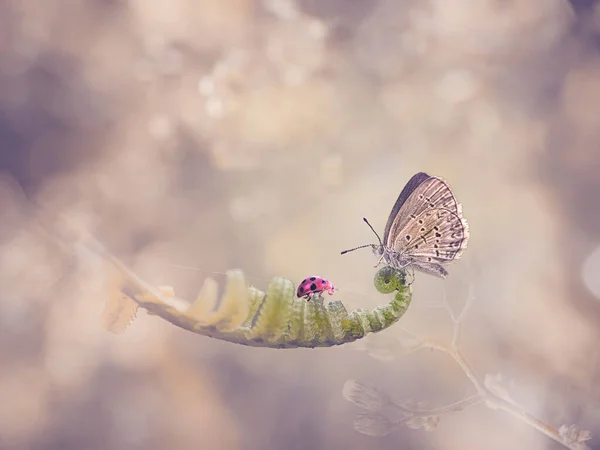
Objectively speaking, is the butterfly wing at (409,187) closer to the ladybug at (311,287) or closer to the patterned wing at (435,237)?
the patterned wing at (435,237)

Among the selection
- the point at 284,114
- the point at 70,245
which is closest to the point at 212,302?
the point at 70,245

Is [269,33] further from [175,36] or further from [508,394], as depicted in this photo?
[508,394]

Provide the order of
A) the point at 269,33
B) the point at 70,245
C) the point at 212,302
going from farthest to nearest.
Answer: the point at 269,33
the point at 70,245
the point at 212,302

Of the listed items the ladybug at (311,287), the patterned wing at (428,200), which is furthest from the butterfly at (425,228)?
the ladybug at (311,287)

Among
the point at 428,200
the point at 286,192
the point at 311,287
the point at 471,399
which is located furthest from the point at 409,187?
the point at 471,399

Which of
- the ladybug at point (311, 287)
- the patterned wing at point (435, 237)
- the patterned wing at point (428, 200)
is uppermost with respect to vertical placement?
the patterned wing at point (428, 200)

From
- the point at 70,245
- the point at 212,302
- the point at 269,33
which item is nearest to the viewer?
the point at 212,302

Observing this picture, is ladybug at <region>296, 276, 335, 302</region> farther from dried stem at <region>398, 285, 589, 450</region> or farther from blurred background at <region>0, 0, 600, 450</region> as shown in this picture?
dried stem at <region>398, 285, 589, 450</region>
